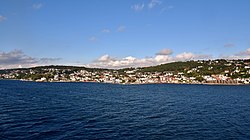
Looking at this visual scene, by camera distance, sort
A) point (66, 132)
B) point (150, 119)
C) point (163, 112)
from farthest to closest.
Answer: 1. point (163, 112)
2. point (150, 119)
3. point (66, 132)

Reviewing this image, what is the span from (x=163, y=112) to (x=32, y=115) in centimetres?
2580

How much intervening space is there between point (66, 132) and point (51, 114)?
1481cm

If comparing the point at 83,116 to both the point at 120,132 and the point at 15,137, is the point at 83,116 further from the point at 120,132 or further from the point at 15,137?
the point at 15,137

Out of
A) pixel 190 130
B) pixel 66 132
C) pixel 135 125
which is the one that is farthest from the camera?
pixel 135 125

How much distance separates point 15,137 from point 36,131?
3222 millimetres

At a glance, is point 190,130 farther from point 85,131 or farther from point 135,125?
point 85,131

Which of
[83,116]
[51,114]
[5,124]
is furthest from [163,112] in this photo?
[5,124]

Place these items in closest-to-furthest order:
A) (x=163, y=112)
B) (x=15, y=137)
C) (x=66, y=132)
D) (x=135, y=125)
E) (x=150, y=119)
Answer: (x=15, y=137)
(x=66, y=132)
(x=135, y=125)
(x=150, y=119)
(x=163, y=112)

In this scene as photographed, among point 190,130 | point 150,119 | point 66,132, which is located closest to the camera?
point 66,132

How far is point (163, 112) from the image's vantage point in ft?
181

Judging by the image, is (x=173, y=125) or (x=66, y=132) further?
(x=173, y=125)

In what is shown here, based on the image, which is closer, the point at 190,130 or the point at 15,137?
the point at 15,137

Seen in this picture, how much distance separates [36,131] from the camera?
35938 millimetres

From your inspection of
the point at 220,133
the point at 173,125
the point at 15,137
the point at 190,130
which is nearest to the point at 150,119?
the point at 173,125
